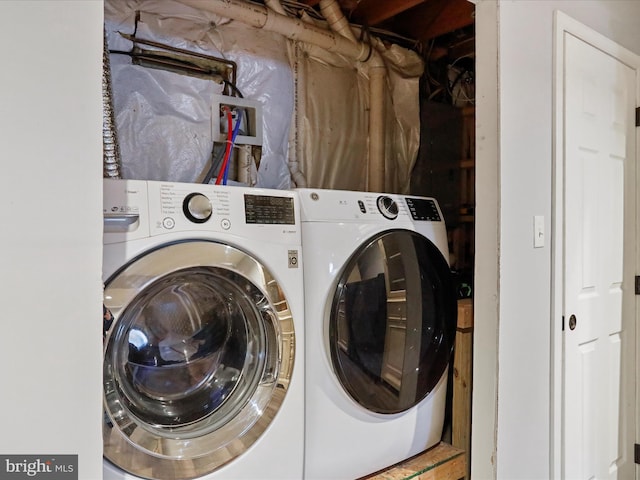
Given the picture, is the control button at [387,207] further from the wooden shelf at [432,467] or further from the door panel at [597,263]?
the wooden shelf at [432,467]

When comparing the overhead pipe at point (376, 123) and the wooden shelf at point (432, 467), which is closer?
the wooden shelf at point (432, 467)

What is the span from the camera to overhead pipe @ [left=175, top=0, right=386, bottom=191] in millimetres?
1778

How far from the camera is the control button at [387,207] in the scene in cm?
156

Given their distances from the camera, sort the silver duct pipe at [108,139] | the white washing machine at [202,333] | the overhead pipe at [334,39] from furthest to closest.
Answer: the overhead pipe at [334,39], the silver duct pipe at [108,139], the white washing machine at [202,333]

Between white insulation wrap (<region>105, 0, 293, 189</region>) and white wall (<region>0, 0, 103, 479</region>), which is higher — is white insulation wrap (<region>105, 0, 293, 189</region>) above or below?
above

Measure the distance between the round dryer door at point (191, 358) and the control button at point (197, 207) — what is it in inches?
2.9

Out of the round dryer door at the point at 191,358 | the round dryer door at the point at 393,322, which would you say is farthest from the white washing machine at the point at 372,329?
the round dryer door at the point at 191,358

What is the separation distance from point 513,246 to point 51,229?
134 cm

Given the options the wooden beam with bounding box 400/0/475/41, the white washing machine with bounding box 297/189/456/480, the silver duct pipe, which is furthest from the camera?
the wooden beam with bounding box 400/0/475/41

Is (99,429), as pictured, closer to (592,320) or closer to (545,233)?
(545,233)

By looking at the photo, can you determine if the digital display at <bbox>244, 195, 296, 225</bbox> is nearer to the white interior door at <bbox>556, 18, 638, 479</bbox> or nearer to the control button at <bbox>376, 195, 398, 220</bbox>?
the control button at <bbox>376, 195, 398, 220</bbox>

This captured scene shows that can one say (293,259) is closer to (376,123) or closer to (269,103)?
(269,103)

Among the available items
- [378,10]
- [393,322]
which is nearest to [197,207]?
[393,322]

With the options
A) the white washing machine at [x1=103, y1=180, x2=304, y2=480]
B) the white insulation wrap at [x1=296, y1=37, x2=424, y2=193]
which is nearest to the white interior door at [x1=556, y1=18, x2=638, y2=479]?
the white insulation wrap at [x1=296, y1=37, x2=424, y2=193]
